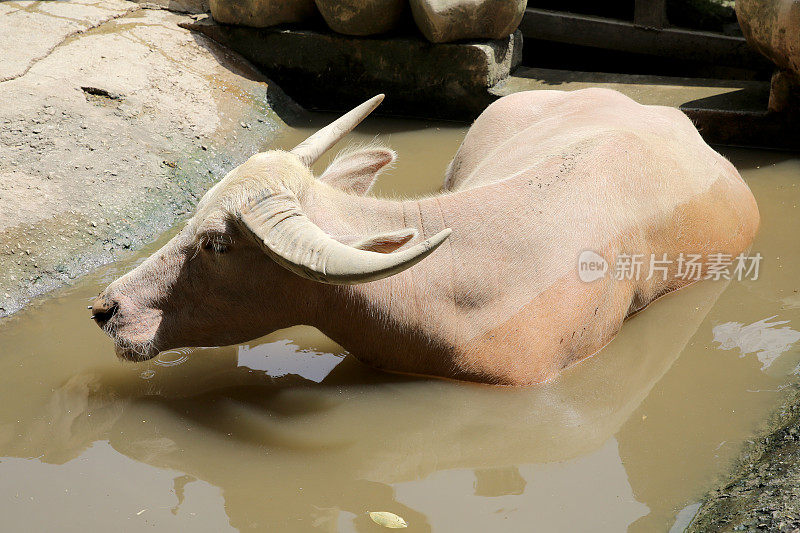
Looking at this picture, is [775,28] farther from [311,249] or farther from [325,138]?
[311,249]

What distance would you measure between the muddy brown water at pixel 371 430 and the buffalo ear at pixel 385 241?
29.6 inches

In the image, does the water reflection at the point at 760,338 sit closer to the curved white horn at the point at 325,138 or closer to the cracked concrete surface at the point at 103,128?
the curved white horn at the point at 325,138

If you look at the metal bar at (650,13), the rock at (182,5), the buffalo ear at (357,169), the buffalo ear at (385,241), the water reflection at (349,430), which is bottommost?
the water reflection at (349,430)

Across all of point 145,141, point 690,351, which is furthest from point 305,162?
point 145,141

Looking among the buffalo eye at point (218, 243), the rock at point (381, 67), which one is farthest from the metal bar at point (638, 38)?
the buffalo eye at point (218, 243)

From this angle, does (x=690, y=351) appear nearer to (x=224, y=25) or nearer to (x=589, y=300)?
(x=589, y=300)

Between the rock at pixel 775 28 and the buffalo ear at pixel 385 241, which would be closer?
the buffalo ear at pixel 385 241

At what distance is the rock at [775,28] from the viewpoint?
16.9 ft

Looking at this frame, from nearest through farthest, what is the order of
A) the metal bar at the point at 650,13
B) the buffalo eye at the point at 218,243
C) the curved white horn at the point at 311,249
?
the curved white horn at the point at 311,249 < the buffalo eye at the point at 218,243 < the metal bar at the point at 650,13

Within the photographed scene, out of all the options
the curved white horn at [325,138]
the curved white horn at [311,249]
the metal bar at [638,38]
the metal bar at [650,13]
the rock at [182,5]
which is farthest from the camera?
the rock at [182,5]

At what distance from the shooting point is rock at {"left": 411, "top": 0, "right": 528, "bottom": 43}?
6203 mm

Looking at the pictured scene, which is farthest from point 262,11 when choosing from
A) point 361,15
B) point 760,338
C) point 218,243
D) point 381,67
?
point 760,338

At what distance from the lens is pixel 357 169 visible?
368 centimetres

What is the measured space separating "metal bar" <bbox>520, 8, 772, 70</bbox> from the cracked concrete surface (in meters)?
2.56
